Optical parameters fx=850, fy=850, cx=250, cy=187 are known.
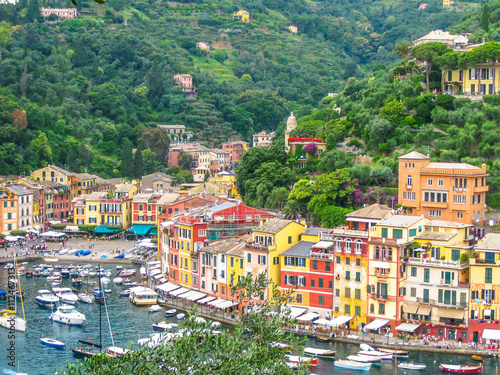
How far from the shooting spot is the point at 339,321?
2335 inches

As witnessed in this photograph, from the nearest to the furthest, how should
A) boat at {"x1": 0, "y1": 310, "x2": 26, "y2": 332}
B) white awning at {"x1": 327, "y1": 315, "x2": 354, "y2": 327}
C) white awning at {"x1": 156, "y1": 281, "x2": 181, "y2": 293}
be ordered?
white awning at {"x1": 327, "y1": 315, "x2": 354, "y2": 327} < boat at {"x1": 0, "y1": 310, "x2": 26, "y2": 332} < white awning at {"x1": 156, "y1": 281, "x2": 181, "y2": 293}

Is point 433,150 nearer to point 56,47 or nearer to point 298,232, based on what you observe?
point 298,232

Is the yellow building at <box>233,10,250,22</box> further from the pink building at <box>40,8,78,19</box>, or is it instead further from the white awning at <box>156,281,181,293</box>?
the white awning at <box>156,281,181,293</box>

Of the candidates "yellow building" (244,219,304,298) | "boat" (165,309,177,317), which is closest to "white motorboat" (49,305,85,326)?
"boat" (165,309,177,317)

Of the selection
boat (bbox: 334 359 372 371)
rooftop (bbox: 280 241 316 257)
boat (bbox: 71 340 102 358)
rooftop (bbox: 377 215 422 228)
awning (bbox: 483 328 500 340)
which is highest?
rooftop (bbox: 377 215 422 228)

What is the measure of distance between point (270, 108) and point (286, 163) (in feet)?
207

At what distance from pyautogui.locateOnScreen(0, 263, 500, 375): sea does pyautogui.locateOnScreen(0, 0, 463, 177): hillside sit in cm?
4703

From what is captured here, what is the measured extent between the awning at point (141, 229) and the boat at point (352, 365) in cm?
4666

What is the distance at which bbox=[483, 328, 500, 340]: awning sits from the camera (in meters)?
54.7

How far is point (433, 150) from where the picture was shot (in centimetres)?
8006

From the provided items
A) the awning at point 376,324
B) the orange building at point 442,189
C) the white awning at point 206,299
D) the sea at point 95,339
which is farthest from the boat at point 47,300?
the orange building at point 442,189

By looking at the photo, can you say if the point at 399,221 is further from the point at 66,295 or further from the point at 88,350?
the point at 66,295

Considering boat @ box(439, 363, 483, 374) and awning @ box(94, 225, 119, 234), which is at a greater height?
awning @ box(94, 225, 119, 234)

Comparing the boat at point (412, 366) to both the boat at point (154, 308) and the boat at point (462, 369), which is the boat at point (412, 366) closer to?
the boat at point (462, 369)
